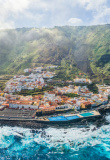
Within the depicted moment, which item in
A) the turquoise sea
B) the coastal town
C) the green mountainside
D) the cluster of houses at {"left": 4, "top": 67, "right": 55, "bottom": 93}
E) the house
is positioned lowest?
the turquoise sea

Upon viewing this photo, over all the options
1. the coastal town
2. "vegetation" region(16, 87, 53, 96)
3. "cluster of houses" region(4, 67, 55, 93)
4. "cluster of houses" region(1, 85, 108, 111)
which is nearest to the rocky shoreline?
the coastal town

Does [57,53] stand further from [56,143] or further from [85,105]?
[56,143]

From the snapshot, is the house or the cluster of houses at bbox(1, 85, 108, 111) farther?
the house

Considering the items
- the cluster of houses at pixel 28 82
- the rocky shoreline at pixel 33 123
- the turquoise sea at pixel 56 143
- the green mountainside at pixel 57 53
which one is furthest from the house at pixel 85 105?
the green mountainside at pixel 57 53

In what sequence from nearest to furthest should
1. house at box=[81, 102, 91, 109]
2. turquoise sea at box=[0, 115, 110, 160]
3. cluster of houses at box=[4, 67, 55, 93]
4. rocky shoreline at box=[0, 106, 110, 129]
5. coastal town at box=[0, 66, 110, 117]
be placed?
turquoise sea at box=[0, 115, 110, 160] → rocky shoreline at box=[0, 106, 110, 129] → coastal town at box=[0, 66, 110, 117] → house at box=[81, 102, 91, 109] → cluster of houses at box=[4, 67, 55, 93]

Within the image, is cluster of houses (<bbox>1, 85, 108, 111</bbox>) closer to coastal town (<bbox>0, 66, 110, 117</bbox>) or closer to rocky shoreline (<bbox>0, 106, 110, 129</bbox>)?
coastal town (<bbox>0, 66, 110, 117</bbox>)

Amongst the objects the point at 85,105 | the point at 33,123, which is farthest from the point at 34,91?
the point at 33,123

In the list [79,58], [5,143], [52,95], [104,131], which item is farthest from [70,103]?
[79,58]
